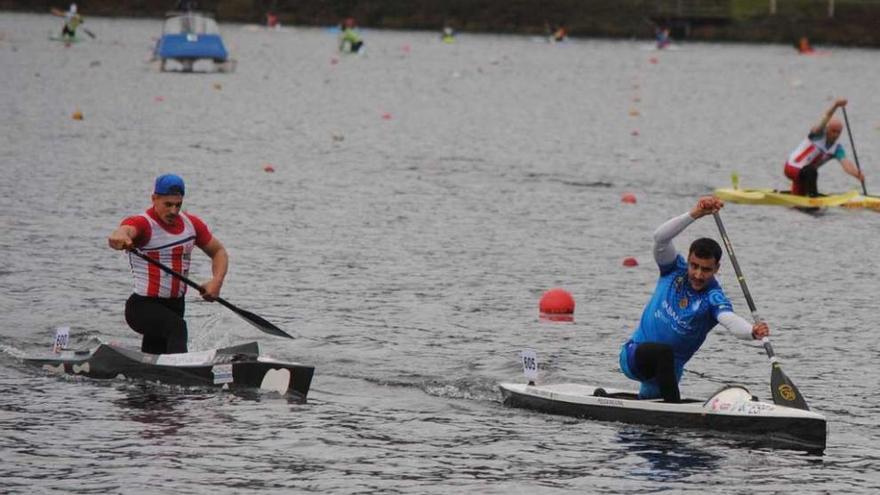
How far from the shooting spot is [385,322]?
58.0 feet

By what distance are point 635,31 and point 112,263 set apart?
80.0m

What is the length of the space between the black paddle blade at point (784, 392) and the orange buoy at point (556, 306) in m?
5.50

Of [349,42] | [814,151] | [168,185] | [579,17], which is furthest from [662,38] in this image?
[168,185]

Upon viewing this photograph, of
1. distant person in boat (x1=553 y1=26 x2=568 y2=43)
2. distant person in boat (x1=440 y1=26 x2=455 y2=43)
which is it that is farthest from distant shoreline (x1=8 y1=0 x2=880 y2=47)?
distant person in boat (x1=440 y1=26 x2=455 y2=43)

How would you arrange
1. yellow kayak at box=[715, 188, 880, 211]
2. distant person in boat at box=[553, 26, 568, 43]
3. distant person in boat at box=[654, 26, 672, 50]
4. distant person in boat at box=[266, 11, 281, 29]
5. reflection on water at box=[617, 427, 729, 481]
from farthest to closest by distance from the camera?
distant person in boat at box=[266, 11, 281, 29] → distant person in boat at box=[553, 26, 568, 43] → distant person in boat at box=[654, 26, 672, 50] → yellow kayak at box=[715, 188, 880, 211] → reflection on water at box=[617, 427, 729, 481]

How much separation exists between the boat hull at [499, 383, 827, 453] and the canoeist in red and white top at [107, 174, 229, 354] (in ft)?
10.2

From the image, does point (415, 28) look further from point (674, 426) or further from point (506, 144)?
point (674, 426)

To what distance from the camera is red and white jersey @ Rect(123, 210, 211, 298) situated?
13.9 metres

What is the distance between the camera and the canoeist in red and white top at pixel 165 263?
45.4ft

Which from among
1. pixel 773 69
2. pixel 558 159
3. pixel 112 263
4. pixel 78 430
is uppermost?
pixel 773 69

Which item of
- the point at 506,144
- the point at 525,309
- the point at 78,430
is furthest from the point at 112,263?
the point at 506,144

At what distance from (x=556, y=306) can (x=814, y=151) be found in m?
10.1

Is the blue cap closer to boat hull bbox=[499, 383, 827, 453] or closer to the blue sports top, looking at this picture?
boat hull bbox=[499, 383, 827, 453]

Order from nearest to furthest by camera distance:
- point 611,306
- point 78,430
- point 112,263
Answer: point 78,430 < point 611,306 < point 112,263
